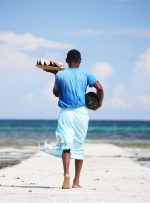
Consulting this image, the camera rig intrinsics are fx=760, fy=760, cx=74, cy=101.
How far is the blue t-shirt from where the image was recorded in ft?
36.0

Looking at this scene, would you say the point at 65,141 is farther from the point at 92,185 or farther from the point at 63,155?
the point at 92,185

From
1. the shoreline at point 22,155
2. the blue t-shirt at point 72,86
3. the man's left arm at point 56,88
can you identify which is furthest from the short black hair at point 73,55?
the shoreline at point 22,155

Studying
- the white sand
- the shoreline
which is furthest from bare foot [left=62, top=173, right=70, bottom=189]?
the shoreline

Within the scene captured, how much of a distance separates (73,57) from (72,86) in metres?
0.43

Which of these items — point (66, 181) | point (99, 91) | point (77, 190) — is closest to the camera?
point (77, 190)

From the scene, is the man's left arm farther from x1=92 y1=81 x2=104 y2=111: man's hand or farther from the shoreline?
the shoreline

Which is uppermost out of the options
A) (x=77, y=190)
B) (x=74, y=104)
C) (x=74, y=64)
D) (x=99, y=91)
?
(x=74, y=64)

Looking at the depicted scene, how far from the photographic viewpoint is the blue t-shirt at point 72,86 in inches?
432

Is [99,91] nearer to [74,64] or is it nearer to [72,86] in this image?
[72,86]

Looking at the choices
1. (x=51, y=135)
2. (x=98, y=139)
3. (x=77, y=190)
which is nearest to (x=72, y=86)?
(x=77, y=190)

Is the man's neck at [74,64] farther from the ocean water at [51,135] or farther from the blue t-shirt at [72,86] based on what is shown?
the ocean water at [51,135]

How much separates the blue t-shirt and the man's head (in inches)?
5.6

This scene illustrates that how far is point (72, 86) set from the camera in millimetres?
10992

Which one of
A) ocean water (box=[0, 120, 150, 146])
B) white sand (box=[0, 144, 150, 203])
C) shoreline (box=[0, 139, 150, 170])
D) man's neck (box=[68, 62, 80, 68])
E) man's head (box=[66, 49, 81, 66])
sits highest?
man's head (box=[66, 49, 81, 66])
